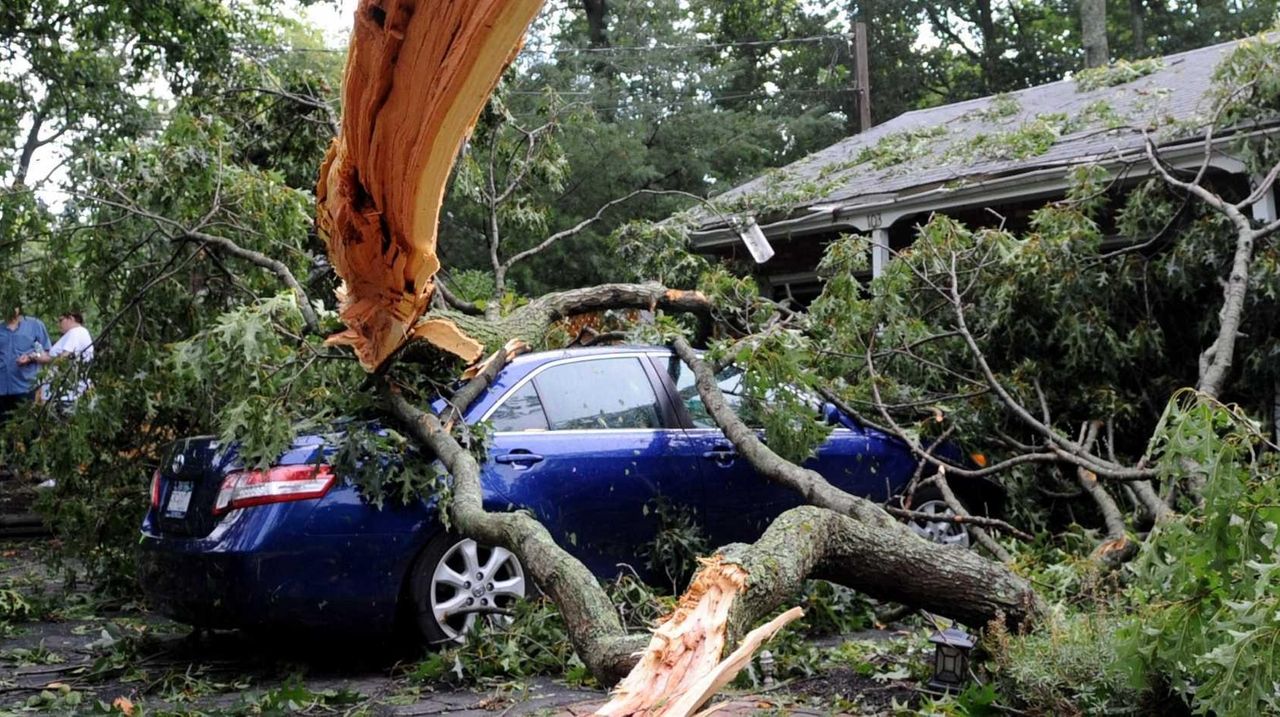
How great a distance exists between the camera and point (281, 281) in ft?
23.5

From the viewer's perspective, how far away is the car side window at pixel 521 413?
6219 mm

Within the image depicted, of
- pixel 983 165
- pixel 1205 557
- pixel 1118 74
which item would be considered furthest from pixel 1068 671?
pixel 1118 74

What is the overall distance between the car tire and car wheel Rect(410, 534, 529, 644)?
8.47 ft

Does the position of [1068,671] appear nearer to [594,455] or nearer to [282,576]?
[594,455]

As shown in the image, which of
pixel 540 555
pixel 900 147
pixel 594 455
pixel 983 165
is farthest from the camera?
pixel 900 147

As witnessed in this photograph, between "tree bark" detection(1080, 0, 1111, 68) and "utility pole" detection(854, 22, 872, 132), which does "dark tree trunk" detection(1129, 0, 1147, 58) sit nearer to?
"tree bark" detection(1080, 0, 1111, 68)

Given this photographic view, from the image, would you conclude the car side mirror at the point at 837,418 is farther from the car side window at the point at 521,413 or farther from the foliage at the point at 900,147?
the foliage at the point at 900,147

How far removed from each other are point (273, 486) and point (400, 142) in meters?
2.01

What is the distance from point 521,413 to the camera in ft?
20.6

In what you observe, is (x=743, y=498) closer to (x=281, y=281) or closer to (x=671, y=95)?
(x=281, y=281)

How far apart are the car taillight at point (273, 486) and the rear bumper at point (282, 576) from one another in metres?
0.05

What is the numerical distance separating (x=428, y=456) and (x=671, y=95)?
65.0 ft

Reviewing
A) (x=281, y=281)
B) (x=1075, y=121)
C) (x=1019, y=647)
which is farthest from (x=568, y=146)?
(x=1019, y=647)

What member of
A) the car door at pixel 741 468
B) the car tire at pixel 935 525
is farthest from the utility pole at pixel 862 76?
the car door at pixel 741 468
